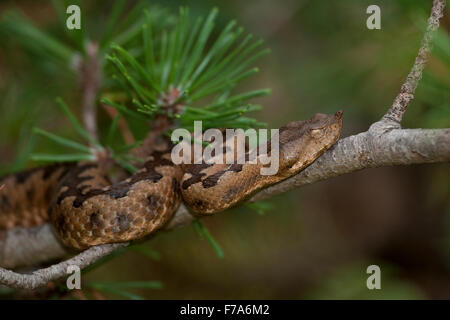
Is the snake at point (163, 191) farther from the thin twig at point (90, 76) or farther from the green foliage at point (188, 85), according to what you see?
the thin twig at point (90, 76)

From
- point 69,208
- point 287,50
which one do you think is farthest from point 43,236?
point 287,50

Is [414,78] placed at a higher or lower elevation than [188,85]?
lower

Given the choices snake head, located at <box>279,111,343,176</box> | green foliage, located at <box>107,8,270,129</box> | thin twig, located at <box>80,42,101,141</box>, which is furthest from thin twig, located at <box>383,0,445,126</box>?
thin twig, located at <box>80,42,101,141</box>

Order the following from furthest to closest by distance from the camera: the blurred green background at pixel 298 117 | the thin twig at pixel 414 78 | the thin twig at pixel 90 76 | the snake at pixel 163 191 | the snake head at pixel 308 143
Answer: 1. the blurred green background at pixel 298 117
2. the thin twig at pixel 90 76
3. the snake at pixel 163 191
4. the snake head at pixel 308 143
5. the thin twig at pixel 414 78

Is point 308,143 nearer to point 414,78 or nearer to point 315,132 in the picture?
point 315,132

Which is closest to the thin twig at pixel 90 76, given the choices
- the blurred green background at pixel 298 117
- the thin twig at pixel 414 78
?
the blurred green background at pixel 298 117

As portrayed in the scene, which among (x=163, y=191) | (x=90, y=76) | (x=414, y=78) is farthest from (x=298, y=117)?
(x=414, y=78)
